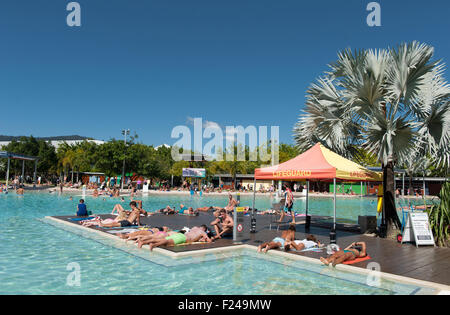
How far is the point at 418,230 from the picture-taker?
31.1 feet

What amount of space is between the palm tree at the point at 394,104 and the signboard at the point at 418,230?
88cm

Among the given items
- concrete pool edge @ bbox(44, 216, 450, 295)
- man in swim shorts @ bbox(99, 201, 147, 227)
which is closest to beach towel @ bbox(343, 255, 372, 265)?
concrete pool edge @ bbox(44, 216, 450, 295)

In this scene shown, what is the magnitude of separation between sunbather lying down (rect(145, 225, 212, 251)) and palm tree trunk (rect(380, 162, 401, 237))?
6271mm

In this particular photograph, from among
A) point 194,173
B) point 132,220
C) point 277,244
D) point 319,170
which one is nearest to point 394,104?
point 319,170

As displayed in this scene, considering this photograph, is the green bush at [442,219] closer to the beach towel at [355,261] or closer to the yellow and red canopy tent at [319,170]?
the yellow and red canopy tent at [319,170]

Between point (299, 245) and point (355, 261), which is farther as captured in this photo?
point (299, 245)

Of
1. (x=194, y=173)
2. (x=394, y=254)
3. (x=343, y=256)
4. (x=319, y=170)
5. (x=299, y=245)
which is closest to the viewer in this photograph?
(x=343, y=256)

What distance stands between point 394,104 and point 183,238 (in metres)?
8.14

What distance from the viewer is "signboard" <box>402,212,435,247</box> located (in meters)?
9.31

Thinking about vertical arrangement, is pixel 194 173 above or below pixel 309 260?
above

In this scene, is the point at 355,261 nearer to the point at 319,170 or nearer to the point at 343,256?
the point at 343,256
